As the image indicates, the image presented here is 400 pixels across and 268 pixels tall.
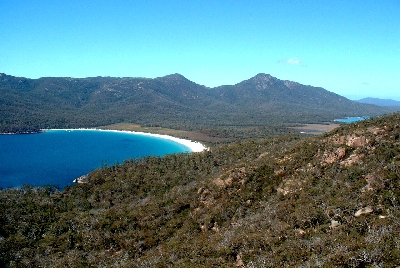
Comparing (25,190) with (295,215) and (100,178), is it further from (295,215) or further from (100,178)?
(295,215)

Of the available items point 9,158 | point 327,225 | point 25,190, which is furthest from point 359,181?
point 9,158

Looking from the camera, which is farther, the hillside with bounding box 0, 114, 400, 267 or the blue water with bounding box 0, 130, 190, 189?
the blue water with bounding box 0, 130, 190, 189

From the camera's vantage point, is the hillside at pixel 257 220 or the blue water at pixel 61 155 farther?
the blue water at pixel 61 155

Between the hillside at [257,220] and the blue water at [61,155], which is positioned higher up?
the hillside at [257,220]

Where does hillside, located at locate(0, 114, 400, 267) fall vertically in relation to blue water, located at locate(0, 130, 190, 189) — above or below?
above
